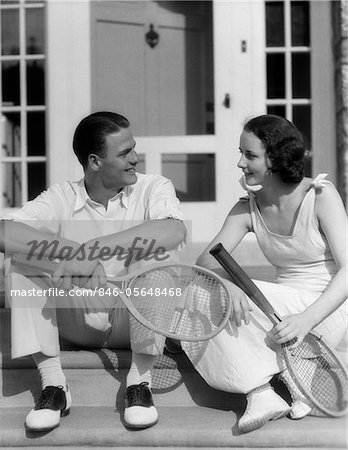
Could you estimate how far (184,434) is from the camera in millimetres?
2207

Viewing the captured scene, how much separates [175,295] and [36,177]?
2.62 m

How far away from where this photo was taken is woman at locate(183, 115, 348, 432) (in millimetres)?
2215

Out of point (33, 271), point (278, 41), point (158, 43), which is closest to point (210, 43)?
point (158, 43)

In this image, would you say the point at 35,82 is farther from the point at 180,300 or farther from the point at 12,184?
the point at 180,300

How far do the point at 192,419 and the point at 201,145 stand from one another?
252cm

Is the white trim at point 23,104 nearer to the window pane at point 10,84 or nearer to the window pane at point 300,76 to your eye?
the window pane at point 10,84

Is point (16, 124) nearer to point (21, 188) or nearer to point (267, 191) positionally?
point (21, 188)

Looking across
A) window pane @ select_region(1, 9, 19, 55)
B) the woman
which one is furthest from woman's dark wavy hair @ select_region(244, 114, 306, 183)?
window pane @ select_region(1, 9, 19, 55)

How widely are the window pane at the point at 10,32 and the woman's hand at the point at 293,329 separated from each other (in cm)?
323

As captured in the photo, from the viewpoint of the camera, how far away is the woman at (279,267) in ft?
7.27

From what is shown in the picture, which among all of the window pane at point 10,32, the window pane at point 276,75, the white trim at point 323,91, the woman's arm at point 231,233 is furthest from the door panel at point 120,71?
the woman's arm at point 231,233

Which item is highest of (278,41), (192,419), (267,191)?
(278,41)

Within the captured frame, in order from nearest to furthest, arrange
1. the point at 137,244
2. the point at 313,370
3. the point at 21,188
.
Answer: the point at 313,370, the point at 137,244, the point at 21,188

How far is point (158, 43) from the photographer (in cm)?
510
